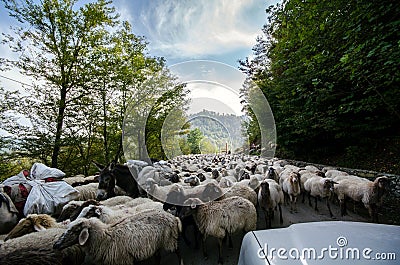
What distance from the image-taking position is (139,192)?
6.30 meters

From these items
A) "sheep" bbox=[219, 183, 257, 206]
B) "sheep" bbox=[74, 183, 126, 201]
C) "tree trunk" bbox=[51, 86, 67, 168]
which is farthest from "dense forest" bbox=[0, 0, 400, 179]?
"sheep" bbox=[74, 183, 126, 201]

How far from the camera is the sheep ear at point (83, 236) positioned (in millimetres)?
2518

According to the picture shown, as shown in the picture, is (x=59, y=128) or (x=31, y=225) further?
(x=59, y=128)

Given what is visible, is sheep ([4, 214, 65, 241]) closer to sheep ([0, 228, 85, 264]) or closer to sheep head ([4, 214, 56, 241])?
sheep head ([4, 214, 56, 241])

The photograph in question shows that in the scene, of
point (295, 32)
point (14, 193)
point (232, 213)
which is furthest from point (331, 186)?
point (14, 193)

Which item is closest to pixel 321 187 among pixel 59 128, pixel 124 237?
pixel 124 237

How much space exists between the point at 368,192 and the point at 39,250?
665 centimetres

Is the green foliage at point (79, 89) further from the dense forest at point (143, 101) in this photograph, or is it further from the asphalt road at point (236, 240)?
the asphalt road at point (236, 240)

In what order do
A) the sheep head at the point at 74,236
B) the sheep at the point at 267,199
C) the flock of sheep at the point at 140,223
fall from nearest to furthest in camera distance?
the sheep head at the point at 74,236, the flock of sheep at the point at 140,223, the sheep at the point at 267,199

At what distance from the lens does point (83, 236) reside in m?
2.55

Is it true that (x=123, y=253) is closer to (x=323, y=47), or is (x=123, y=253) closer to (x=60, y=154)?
(x=323, y=47)

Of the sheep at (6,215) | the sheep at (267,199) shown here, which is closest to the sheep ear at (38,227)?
the sheep at (6,215)

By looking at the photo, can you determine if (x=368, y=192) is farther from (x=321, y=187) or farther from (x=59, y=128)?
(x=59, y=128)

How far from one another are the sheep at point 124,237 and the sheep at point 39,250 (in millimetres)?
138
